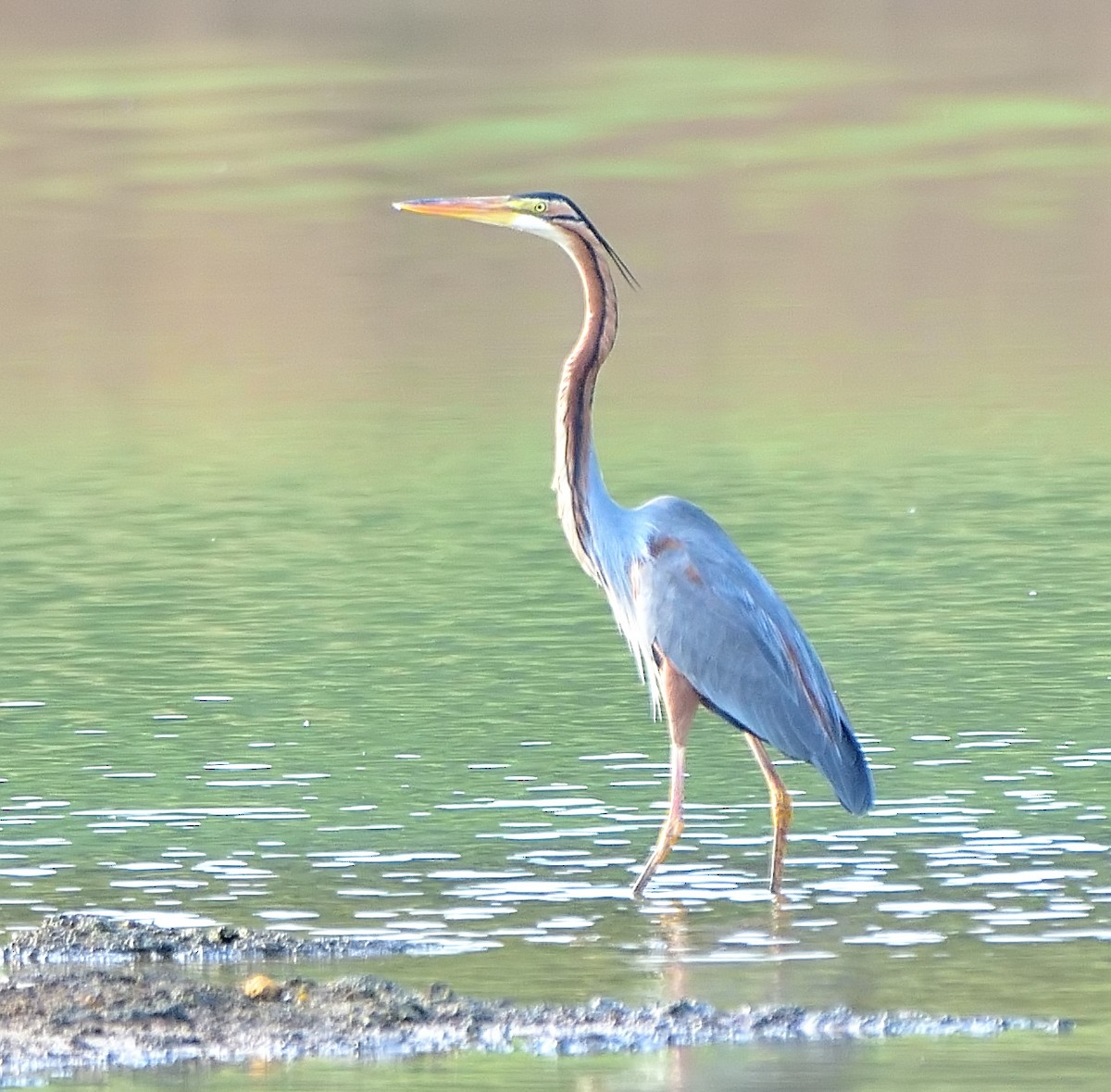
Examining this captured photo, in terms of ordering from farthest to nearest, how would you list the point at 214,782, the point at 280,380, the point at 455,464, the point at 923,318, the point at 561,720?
the point at 923,318
the point at 280,380
the point at 455,464
the point at 561,720
the point at 214,782

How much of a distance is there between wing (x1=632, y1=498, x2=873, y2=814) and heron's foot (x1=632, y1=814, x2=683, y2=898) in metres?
0.41

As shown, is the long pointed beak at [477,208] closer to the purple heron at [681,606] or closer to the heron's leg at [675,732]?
the purple heron at [681,606]

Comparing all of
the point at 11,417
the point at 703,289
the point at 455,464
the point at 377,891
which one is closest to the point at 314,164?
the point at 703,289

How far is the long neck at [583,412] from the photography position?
9.89 meters

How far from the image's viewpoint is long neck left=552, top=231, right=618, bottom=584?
9.89 meters

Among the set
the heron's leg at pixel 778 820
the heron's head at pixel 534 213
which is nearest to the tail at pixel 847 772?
the heron's leg at pixel 778 820

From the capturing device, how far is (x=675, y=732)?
31.8 feet

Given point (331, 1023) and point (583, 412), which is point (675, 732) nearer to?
point (583, 412)

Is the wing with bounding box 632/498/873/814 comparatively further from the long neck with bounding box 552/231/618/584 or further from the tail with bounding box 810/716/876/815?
the long neck with bounding box 552/231/618/584

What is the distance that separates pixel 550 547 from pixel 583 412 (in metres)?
5.89

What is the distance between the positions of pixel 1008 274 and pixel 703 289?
2.85m

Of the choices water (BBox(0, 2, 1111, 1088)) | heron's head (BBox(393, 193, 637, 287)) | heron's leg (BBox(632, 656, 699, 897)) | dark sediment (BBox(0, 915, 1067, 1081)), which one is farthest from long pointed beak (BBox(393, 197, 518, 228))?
dark sediment (BBox(0, 915, 1067, 1081))

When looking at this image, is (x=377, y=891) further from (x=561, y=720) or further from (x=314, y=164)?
(x=314, y=164)

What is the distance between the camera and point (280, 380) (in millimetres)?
23516
